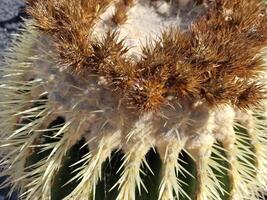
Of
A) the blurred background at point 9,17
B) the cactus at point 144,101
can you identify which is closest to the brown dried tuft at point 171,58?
the cactus at point 144,101

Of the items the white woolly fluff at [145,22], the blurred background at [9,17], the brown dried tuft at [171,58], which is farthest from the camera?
the blurred background at [9,17]

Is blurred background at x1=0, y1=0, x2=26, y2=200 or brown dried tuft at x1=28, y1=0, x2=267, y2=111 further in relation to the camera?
blurred background at x1=0, y1=0, x2=26, y2=200

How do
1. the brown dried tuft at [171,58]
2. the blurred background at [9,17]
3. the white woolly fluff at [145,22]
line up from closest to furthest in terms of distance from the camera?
the brown dried tuft at [171,58] < the white woolly fluff at [145,22] < the blurred background at [9,17]

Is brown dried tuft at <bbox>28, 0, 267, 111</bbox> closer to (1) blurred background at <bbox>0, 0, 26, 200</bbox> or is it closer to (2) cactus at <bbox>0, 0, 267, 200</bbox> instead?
(2) cactus at <bbox>0, 0, 267, 200</bbox>

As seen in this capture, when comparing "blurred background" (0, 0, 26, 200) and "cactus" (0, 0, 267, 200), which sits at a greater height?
"blurred background" (0, 0, 26, 200)

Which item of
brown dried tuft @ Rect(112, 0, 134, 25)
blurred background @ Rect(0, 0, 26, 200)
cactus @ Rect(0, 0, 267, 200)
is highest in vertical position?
blurred background @ Rect(0, 0, 26, 200)

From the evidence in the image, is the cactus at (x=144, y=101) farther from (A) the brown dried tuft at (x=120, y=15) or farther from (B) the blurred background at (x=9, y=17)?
(B) the blurred background at (x=9, y=17)

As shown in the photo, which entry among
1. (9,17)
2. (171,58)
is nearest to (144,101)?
(171,58)

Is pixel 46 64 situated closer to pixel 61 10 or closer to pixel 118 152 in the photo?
pixel 61 10

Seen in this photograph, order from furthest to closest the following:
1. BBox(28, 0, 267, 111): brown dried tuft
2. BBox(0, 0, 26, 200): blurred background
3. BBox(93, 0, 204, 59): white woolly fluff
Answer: BBox(0, 0, 26, 200): blurred background < BBox(93, 0, 204, 59): white woolly fluff < BBox(28, 0, 267, 111): brown dried tuft

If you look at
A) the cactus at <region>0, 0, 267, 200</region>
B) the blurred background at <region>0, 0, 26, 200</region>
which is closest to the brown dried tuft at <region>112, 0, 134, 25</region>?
the cactus at <region>0, 0, 267, 200</region>
